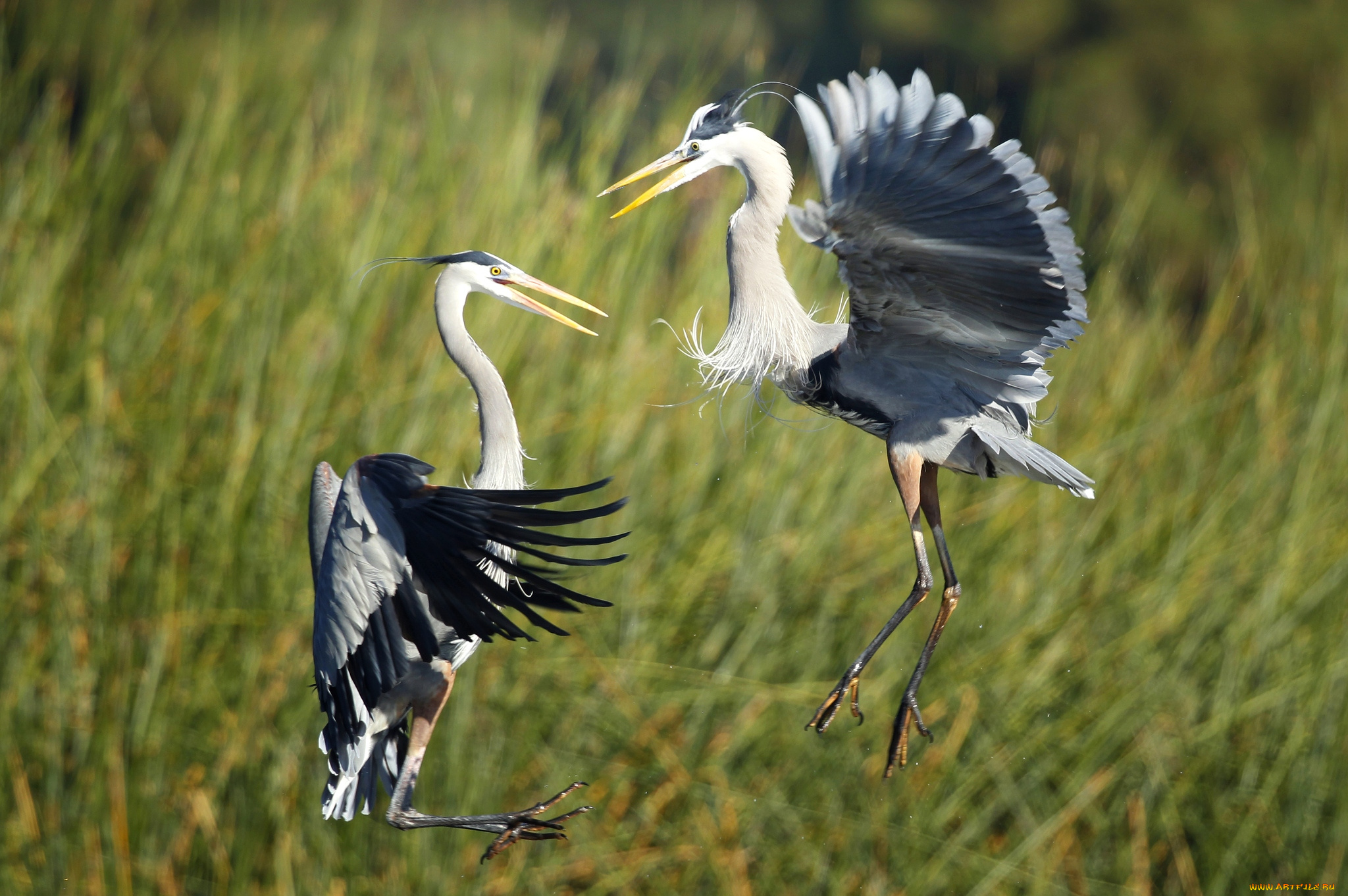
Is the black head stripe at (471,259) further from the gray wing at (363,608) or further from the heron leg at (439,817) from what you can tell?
the heron leg at (439,817)

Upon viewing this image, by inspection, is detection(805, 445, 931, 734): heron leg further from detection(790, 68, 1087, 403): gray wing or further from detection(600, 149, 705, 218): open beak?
detection(600, 149, 705, 218): open beak

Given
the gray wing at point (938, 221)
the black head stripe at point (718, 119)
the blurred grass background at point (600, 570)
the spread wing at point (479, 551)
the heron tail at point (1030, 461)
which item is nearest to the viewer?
the gray wing at point (938, 221)

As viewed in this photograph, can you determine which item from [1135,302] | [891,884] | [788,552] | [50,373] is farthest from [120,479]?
[1135,302]

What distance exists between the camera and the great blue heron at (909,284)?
215 cm

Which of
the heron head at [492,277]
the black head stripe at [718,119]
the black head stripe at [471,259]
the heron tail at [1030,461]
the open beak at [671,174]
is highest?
the black head stripe at [718,119]

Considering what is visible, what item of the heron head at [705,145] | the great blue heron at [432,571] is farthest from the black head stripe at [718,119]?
the great blue heron at [432,571]

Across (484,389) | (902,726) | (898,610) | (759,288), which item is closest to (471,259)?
(484,389)

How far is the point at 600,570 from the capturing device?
5.56 metres

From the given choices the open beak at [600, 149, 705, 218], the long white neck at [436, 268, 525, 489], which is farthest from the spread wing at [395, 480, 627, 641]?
the open beak at [600, 149, 705, 218]

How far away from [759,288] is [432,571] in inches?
30.2

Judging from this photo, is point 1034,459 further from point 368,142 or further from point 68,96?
point 68,96

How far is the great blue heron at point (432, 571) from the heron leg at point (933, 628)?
65 cm

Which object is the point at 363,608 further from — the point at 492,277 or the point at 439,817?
the point at 492,277

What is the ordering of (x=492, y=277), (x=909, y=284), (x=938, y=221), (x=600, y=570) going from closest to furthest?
(x=938, y=221)
(x=909, y=284)
(x=492, y=277)
(x=600, y=570)
